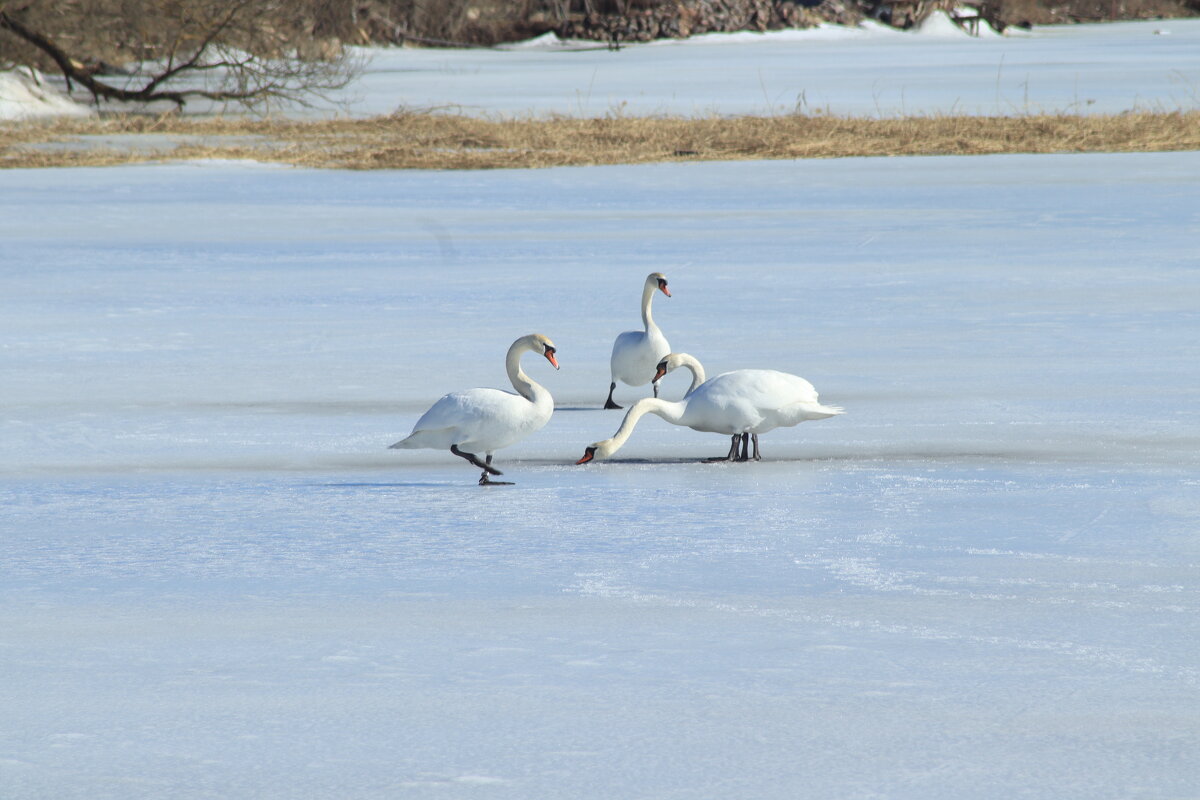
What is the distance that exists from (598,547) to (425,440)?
890 mm

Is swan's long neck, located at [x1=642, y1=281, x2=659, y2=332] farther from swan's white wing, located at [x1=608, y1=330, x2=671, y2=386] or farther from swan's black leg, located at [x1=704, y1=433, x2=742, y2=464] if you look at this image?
swan's black leg, located at [x1=704, y1=433, x2=742, y2=464]

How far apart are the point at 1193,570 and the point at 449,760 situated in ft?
6.75

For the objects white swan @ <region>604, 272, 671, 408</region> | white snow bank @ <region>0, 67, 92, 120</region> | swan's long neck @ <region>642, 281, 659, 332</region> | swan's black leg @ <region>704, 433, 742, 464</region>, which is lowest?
swan's black leg @ <region>704, 433, 742, 464</region>

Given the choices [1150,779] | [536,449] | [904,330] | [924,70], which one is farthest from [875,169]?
[924,70]

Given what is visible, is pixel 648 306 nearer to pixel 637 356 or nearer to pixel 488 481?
pixel 637 356

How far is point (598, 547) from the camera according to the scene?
166 inches

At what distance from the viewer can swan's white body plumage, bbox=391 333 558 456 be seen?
473 cm

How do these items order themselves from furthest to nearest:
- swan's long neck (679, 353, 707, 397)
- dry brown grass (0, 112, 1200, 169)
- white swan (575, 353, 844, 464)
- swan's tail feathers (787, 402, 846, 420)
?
1. dry brown grass (0, 112, 1200, 169)
2. swan's long neck (679, 353, 707, 397)
3. swan's tail feathers (787, 402, 846, 420)
4. white swan (575, 353, 844, 464)

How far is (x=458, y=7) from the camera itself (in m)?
53.3

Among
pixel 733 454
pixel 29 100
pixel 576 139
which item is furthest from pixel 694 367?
pixel 29 100

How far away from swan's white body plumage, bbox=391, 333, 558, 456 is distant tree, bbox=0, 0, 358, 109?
64.5ft

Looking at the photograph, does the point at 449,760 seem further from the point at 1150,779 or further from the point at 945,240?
the point at 945,240

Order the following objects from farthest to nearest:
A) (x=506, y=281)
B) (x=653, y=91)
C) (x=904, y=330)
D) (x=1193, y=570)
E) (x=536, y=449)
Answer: (x=653, y=91) → (x=506, y=281) → (x=904, y=330) → (x=536, y=449) → (x=1193, y=570)

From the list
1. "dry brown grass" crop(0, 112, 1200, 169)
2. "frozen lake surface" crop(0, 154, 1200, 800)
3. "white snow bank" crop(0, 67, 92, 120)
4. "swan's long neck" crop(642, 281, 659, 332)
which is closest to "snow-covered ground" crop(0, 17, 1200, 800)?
"frozen lake surface" crop(0, 154, 1200, 800)
